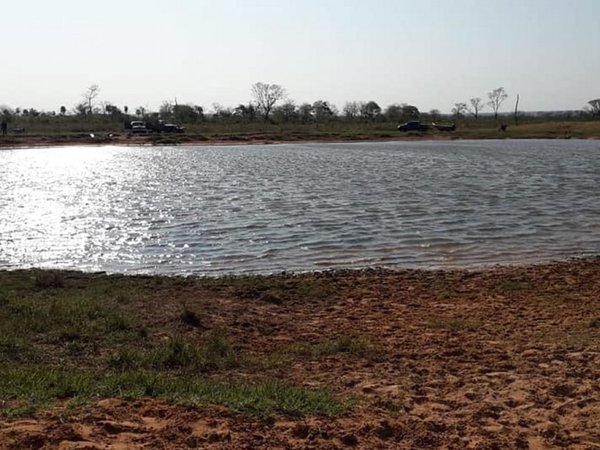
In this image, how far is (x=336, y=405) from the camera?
227 inches

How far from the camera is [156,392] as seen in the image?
5.87 m

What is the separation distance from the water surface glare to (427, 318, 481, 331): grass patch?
4.52 meters

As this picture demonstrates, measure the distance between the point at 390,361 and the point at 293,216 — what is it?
1312cm

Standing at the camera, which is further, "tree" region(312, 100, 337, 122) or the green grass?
"tree" region(312, 100, 337, 122)

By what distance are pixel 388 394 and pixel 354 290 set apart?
515 cm

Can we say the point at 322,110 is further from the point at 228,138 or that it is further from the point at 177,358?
the point at 177,358

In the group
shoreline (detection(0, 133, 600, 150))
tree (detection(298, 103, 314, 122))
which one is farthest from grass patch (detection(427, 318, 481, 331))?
tree (detection(298, 103, 314, 122))

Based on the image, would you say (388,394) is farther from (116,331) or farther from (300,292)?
(300,292)

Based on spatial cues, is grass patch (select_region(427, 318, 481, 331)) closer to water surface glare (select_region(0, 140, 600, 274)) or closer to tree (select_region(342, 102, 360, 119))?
water surface glare (select_region(0, 140, 600, 274))

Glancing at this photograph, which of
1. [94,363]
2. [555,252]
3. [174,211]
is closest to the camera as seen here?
[94,363]

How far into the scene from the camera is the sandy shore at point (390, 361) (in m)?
5.07

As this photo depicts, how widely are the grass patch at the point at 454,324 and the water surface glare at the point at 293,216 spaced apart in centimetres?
452

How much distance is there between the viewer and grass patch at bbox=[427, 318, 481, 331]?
8914 mm

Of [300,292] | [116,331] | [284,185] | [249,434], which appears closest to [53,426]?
[249,434]
